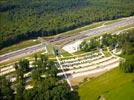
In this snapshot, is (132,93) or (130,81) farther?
(130,81)

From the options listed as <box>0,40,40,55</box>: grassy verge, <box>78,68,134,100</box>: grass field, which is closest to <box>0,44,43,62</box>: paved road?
<box>0,40,40,55</box>: grassy verge

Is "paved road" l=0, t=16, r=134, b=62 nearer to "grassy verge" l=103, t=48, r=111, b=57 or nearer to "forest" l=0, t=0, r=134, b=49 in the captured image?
"forest" l=0, t=0, r=134, b=49

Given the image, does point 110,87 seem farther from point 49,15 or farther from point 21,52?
point 49,15

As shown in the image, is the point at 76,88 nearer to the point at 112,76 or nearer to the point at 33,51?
the point at 112,76

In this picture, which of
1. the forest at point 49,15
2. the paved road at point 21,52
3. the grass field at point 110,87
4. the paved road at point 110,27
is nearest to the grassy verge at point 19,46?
the forest at point 49,15

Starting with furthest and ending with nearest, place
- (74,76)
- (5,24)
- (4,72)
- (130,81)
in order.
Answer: (5,24) < (4,72) < (74,76) < (130,81)

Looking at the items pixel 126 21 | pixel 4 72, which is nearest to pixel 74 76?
pixel 4 72
